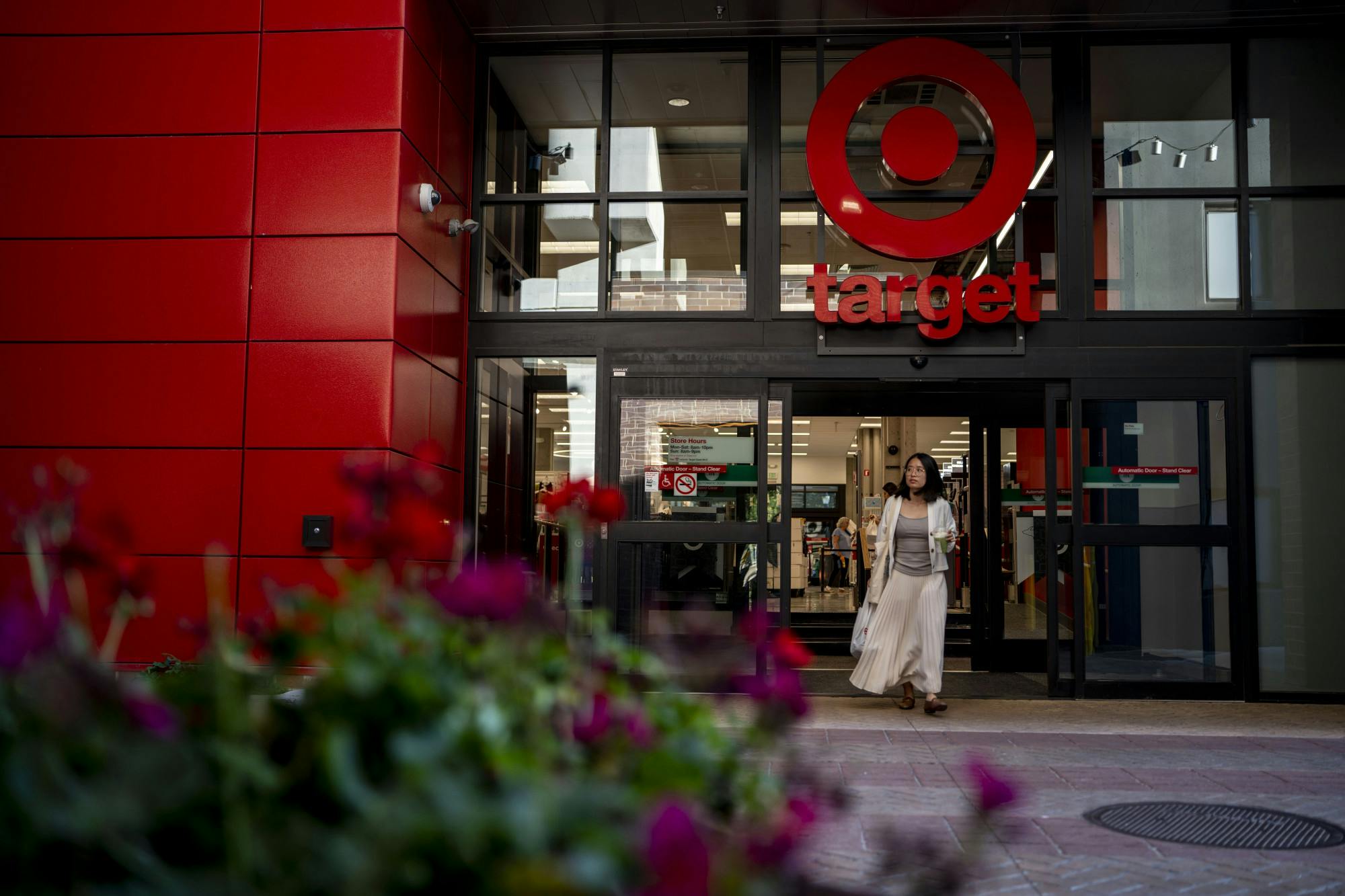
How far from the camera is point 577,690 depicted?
5.05 ft

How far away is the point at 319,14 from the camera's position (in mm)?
7680

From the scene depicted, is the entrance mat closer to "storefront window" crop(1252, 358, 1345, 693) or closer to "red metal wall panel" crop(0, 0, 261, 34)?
"storefront window" crop(1252, 358, 1345, 693)

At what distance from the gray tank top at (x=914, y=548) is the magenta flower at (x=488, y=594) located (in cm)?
691

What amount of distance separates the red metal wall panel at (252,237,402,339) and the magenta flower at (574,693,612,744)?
20.9 ft

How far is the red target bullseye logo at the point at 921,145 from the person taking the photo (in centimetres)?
873

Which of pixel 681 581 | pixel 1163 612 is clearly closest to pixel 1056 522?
pixel 1163 612

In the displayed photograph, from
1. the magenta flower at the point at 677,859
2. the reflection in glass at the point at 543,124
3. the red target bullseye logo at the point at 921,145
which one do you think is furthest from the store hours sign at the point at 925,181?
the magenta flower at the point at 677,859

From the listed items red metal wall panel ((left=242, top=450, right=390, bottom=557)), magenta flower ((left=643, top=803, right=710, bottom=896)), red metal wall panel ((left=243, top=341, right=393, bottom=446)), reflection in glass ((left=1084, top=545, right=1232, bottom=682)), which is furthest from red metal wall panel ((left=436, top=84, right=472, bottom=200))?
magenta flower ((left=643, top=803, right=710, bottom=896))

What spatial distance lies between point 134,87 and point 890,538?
19.7 feet

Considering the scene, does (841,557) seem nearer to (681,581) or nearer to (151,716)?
(681,581)

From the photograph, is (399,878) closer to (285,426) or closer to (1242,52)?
(285,426)

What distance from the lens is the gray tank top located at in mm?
8109

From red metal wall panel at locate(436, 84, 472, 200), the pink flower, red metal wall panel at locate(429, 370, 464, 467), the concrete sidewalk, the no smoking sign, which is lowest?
the concrete sidewalk

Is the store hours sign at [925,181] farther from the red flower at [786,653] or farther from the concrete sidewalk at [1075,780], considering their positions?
the red flower at [786,653]
